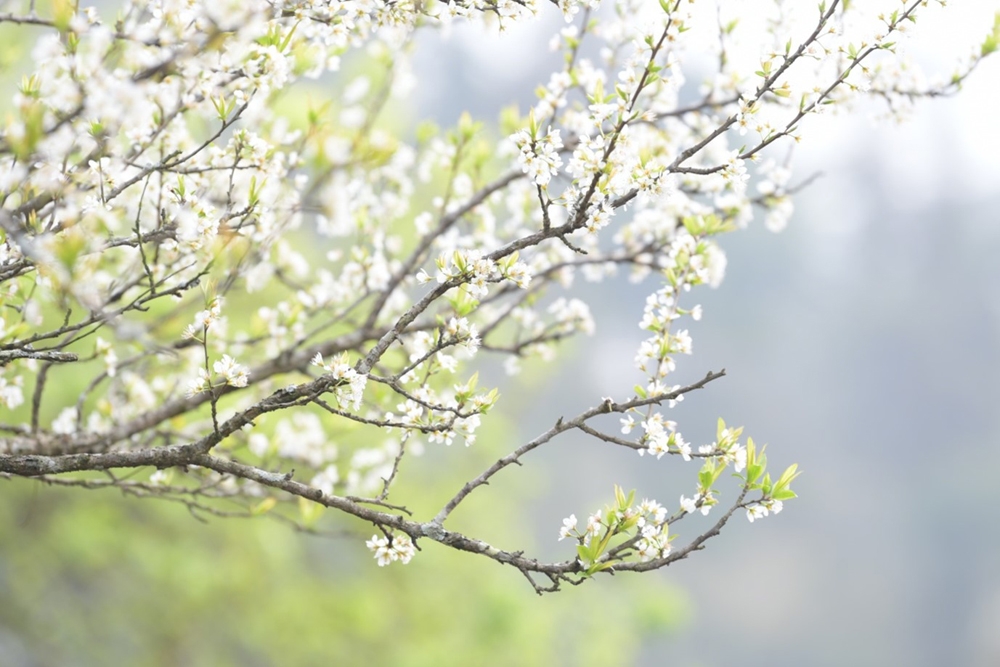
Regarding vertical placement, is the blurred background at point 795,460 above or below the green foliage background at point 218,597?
above

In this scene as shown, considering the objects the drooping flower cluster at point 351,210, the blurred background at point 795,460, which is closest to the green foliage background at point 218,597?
the blurred background at point 795,460

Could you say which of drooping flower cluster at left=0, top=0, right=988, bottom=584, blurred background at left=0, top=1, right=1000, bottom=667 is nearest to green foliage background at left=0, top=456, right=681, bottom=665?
blurred background at left=0, top=1, right=1000, bottom=667

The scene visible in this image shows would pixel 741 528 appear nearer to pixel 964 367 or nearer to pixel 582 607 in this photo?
pixel 964 367

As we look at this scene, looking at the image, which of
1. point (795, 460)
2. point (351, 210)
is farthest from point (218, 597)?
point (795, 460)

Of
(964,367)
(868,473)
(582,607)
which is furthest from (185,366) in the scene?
(964,367)

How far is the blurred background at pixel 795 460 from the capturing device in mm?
11773

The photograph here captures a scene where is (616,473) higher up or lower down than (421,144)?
higher up

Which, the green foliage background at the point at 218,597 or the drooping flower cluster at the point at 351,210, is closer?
the drooping flower cluster at the point at 351,210

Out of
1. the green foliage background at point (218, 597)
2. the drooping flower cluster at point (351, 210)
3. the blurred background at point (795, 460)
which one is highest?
the blurred background at point (795, 460)

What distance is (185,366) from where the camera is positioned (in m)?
4.11

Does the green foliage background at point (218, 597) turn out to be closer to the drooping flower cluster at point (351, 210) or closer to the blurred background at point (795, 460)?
the blurred background at point (795, 460)

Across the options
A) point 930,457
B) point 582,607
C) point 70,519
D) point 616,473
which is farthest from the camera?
point 616,473

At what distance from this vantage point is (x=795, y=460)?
48.6 meters

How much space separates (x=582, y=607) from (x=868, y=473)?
40130 millimetres
